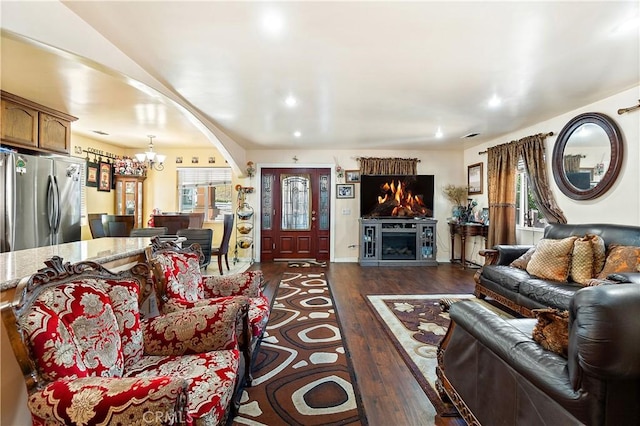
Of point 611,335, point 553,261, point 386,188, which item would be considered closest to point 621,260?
point 553,261

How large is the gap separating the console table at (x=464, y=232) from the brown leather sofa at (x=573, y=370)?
4622 millimetres

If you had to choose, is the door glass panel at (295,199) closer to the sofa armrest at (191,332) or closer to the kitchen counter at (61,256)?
the kitchen counter at (61,256)

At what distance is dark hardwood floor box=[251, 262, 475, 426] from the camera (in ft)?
6.29

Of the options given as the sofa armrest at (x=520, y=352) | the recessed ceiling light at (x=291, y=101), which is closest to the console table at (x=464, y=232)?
the recessed ceiling light at (x=291, y=101)

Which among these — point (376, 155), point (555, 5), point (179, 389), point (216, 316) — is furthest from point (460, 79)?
point (376, 155)

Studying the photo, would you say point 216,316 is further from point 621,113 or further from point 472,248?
point 472,248

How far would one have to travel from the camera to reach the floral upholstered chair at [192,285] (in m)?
1.97

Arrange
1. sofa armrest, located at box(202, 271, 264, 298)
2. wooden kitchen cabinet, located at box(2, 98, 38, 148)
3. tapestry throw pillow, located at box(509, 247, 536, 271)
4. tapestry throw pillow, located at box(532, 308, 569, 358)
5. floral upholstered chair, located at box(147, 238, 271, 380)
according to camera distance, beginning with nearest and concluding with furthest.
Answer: tapestry throw pillow, located at box(532, 308, 569, 358) → floral upholstered chair, located at box(147, 238, 271, 380) → sofa armrest, located at box(202, 271, 264, 298) → wooden kitchen cabinet, located at box(2, 98, 38, 148) → tapestry throw pillow, located at box(509, 247, 536, 271)

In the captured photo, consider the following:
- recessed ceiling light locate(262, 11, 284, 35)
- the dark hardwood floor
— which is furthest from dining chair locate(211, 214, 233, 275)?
recessed ceiling light locate(262, 11, 284, 35)

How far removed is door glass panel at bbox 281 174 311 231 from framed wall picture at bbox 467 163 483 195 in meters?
3.42

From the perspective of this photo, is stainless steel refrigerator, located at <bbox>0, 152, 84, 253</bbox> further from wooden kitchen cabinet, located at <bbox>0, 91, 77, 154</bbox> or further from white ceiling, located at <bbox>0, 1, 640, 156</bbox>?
white ceiling, located at <bbox>0, 1, 640, 156</bbox>

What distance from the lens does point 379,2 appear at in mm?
1851

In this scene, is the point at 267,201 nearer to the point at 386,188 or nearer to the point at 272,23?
the point at 386,188

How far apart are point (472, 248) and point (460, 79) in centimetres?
429
